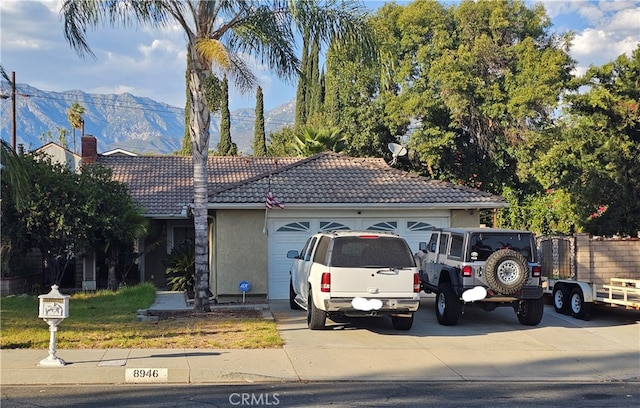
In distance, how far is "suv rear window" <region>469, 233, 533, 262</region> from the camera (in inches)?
552

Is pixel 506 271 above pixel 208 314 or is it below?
above

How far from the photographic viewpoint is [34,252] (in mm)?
22438

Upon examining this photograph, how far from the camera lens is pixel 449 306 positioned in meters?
14.1

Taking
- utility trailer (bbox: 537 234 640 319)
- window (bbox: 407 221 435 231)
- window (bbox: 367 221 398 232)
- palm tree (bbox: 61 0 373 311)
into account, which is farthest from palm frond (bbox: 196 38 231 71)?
utility trailer (bbox: 537 234 640 319)

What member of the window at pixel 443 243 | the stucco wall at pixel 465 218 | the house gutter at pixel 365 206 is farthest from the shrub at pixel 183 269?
the window at pixel 443 243

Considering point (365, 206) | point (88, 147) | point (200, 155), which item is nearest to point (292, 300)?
point (365, 206)

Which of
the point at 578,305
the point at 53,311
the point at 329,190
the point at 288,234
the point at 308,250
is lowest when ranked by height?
the point at 578,305

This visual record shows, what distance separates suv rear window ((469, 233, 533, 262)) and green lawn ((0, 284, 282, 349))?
4413 mm

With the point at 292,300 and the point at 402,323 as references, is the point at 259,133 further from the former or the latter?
the point at 402,323

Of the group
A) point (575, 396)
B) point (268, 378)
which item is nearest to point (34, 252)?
point (268, 378)

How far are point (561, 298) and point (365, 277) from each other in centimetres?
613

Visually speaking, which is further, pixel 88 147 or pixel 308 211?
pixel 88 147

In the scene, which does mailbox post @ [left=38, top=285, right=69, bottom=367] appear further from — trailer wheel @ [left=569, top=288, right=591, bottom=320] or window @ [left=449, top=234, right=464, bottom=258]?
trailer wheel @ [left=569, top=288, right=591, bottom=320]

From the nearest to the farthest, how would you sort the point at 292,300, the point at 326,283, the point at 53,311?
the point at 53,311, the point at 326,283, the point at 292,300
